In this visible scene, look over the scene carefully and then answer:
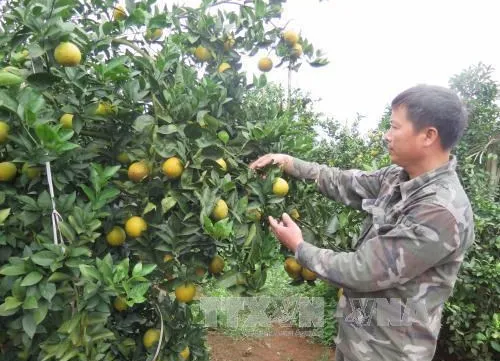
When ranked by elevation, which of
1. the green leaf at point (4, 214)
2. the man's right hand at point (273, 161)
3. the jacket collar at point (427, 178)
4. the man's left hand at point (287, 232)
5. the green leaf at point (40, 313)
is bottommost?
the green leaf at point (40, 313)

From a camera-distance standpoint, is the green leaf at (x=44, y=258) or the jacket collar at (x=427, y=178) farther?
the jacket collar at (x=427, y=178)

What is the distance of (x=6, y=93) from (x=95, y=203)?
40 cm

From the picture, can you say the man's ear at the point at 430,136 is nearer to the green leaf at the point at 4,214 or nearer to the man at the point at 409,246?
the man at the point at 409,246

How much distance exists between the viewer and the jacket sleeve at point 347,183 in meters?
1.86

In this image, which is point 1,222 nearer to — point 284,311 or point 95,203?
point 95,203

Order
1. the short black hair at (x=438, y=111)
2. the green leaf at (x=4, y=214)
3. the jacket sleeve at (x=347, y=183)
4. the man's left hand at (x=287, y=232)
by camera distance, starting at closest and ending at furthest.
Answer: the green leaf at (x=4, y=214)
the short black hair at (x=438, y=111)
the man's left hand at (x=287, y=232)
the jacket sleeve at (x=347, y=183)

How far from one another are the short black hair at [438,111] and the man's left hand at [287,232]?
52 cm

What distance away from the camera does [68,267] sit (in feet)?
4.33

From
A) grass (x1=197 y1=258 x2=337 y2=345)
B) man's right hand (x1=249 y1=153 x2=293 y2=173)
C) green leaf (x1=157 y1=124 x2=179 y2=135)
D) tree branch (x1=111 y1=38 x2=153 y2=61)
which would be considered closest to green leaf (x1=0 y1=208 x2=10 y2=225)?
green leaf (x1=157 y1=124 x2=179 y2=135)

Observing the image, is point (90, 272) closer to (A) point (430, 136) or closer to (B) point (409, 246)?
(B) point (409, 246)

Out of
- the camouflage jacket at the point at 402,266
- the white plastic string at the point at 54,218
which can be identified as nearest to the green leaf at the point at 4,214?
the white plastic string at the point at 54,218

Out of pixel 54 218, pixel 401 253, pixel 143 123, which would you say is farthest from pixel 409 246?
pixel 54 218

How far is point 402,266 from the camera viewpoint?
4.45ft

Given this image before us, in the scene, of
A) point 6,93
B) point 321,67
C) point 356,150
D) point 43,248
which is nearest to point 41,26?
point 6,93
